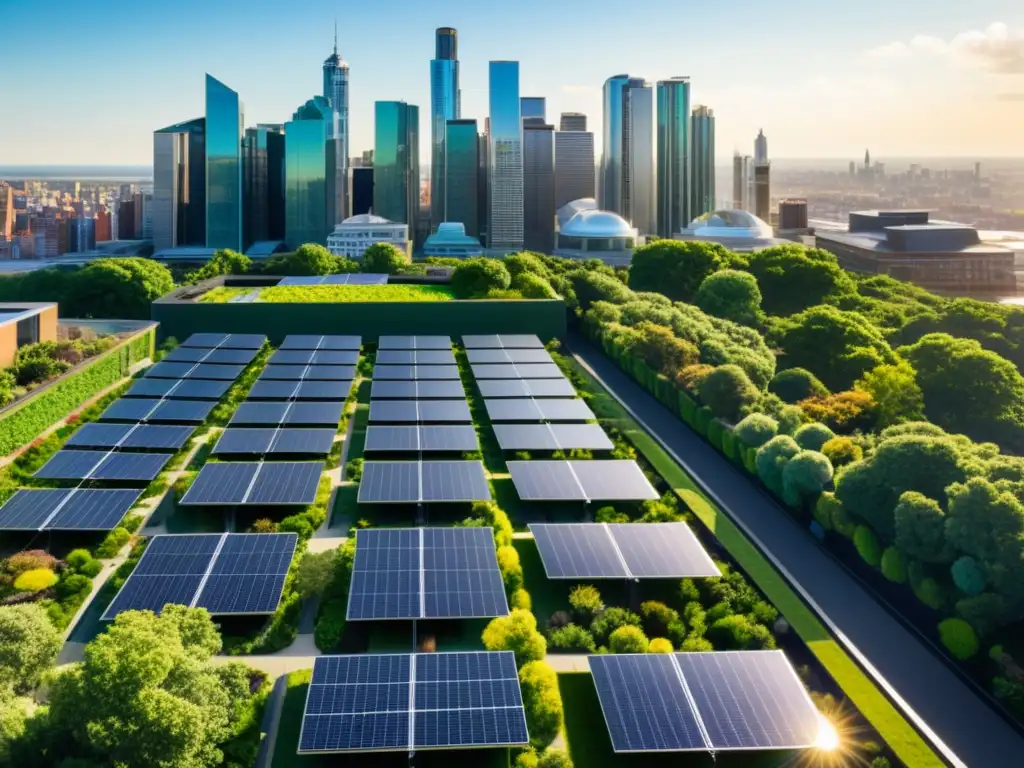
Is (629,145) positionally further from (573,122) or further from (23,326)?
(23,326)

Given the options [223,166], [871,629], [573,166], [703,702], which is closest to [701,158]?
[573,166]

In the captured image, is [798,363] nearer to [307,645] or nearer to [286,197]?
[307,645]

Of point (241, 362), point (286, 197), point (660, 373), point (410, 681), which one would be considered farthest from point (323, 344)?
point (286, 197)

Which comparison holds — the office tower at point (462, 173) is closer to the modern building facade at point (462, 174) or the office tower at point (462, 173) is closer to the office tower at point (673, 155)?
the modern building facade at point (462, 174)

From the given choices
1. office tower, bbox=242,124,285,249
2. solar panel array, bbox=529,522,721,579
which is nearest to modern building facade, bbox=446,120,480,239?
office tower, bbox=242,124,285,249

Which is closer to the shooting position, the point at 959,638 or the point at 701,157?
the point at 959,638

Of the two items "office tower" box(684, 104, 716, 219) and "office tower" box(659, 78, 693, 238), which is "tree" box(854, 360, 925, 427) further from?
"office tower" box(684, 104, 716, 219)
